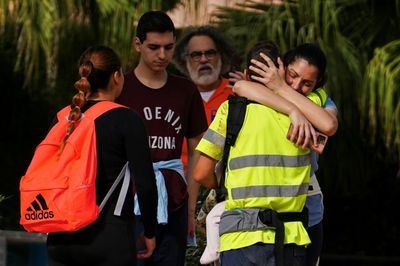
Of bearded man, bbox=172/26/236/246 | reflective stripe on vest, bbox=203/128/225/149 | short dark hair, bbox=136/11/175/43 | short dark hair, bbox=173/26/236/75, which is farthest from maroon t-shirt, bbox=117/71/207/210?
short dark hair, bbox=173/26/236/75

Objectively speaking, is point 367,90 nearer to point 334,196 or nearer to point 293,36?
point 293,36

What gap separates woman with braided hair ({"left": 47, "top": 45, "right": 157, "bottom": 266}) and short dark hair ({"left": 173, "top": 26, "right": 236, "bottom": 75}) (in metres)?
2.49

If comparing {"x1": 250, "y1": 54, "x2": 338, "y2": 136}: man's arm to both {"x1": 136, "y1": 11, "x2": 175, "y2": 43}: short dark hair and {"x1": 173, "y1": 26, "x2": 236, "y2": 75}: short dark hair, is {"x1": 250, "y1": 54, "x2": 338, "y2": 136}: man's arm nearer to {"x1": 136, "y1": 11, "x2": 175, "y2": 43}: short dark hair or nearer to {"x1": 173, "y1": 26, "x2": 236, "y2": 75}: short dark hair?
{"x1": 136, "y1": 11, "x2": 175, "y2": 43}: short dark hair

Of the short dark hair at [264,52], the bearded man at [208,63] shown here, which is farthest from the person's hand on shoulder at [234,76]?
the short dark hair at [264,52]

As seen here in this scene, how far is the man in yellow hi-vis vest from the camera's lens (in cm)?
491

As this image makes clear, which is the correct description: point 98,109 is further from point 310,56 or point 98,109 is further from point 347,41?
point 347,41

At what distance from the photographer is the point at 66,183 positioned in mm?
4812

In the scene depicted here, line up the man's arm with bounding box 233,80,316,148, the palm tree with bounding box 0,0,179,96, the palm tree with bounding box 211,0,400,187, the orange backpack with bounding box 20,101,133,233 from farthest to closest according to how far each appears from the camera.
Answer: the palm tree with bounding box 211,0,400,187 < the palm tree with bounding box 0,0,179,96 < the man's arm with bounding box 233,80,316,148 < the orange backpack with bounding box 20,101,133,233

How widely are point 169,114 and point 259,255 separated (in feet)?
3.96

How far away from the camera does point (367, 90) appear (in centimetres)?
897

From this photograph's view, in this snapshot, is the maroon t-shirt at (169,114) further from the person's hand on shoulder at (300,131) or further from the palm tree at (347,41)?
the palm tree at (347,41)

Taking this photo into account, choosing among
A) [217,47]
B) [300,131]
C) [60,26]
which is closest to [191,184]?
[300,131]

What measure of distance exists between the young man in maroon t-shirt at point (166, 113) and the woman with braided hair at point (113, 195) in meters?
0.80

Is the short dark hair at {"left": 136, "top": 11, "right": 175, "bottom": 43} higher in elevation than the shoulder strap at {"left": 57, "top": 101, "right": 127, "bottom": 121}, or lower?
higher
